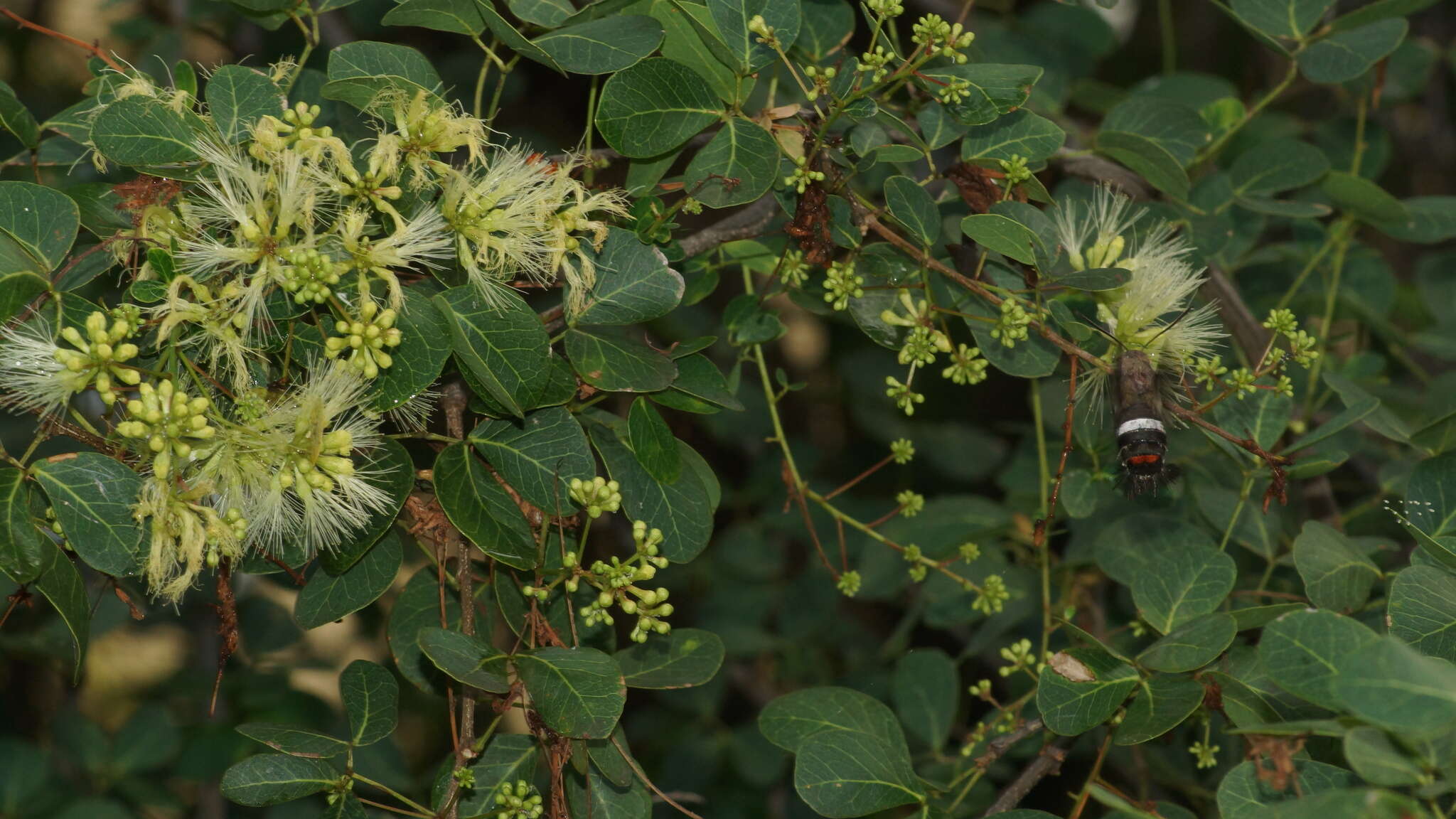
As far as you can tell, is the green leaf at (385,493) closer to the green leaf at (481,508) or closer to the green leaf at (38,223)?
the green leaf at (481,508)

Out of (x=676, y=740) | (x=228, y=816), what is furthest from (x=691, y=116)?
(x=228, y=816)

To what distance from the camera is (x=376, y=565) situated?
1534 millimetres

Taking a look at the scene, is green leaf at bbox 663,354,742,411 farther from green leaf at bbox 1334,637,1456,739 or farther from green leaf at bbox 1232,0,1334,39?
green leaf at bbox 1232,0,1334,39

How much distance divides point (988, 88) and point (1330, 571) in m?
0.84

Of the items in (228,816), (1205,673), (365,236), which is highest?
(365,236)

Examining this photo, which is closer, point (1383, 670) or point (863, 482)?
point (1383, 670)

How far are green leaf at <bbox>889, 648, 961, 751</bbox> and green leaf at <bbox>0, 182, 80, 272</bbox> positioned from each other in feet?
5.44

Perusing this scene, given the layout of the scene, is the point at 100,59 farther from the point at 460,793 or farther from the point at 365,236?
the point at 460,793

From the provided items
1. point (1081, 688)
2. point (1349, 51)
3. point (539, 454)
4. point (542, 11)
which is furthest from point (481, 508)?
point (1349, 51)

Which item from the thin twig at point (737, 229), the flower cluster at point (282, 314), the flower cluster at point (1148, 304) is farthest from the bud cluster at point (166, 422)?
the flower cluster at point (1148, 304)

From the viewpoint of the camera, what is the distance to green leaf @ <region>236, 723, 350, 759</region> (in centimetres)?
147

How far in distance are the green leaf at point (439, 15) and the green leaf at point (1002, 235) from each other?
2.29 ft

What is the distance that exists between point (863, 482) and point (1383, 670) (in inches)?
96.8

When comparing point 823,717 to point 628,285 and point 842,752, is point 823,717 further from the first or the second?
point 628,285
